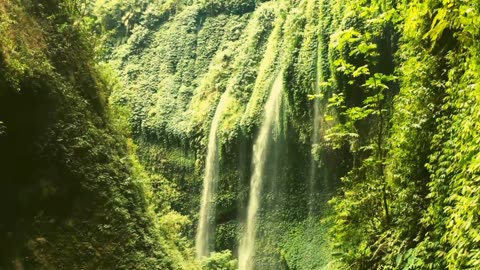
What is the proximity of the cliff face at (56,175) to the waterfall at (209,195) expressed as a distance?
8.15 m

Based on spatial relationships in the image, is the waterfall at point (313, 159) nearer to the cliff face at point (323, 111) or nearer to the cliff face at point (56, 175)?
the cliff face at point (323, 111)

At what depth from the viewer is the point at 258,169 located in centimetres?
1419

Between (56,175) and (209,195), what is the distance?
31.9 feet

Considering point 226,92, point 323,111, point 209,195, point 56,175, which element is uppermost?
point 226,92

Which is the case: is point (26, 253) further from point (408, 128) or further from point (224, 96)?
point (224, 96)

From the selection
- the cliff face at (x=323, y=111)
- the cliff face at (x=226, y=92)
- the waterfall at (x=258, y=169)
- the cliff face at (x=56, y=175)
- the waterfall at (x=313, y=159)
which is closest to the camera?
the cliff face at (x=323, y=111)

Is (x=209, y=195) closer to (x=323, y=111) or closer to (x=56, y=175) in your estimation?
(x=323, y=111)

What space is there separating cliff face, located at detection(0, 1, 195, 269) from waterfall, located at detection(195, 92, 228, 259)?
8151mm

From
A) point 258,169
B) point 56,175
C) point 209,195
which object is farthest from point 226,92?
point 56,175

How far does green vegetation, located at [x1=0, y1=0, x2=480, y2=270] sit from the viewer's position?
3805 mm

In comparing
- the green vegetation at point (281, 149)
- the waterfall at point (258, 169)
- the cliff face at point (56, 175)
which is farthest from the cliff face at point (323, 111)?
the cliff face at point (56, 175)

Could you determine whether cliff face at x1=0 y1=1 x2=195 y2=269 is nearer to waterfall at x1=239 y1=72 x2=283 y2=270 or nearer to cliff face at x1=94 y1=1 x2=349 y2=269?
cliff face at x1=94 y1=1 x2=349 y2=269

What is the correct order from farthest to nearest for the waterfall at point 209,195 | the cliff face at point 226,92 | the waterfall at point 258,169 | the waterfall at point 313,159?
the waterfall at point 209,195, the waterfall at point 258,169, the cliff face at point 226,92, the waterfall at point 313,159

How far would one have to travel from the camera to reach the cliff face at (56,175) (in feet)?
19.4
